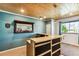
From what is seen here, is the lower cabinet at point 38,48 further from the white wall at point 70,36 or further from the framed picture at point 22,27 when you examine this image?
the white wall at point 70,36

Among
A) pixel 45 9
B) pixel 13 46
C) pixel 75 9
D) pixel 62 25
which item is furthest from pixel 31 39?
pixel 75 9

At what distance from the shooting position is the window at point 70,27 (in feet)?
4.36

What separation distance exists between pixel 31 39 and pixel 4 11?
0.71m

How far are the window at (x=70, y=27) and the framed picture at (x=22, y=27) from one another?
0.62 meters

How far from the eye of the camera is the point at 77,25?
51.7 inches

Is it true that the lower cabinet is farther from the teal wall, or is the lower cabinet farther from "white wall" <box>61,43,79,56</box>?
"white wall" <box>61,43,79,56</box>

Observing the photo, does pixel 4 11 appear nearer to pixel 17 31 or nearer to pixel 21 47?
pixel 17 31

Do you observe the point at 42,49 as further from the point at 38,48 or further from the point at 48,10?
the point at 48,10

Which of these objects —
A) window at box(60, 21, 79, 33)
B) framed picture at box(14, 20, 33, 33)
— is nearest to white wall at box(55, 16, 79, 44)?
window at box(60, 21, 79, 33)

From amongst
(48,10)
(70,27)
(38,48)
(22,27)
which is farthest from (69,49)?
(22,27)

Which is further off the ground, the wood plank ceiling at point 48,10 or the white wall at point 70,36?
the wood plank ceiling at point 48,10

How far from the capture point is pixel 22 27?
1.34 m

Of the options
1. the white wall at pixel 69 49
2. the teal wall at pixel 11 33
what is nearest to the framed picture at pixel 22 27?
the teal wall at pixel 11 33

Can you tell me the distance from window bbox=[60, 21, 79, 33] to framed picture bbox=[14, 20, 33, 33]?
617mm
